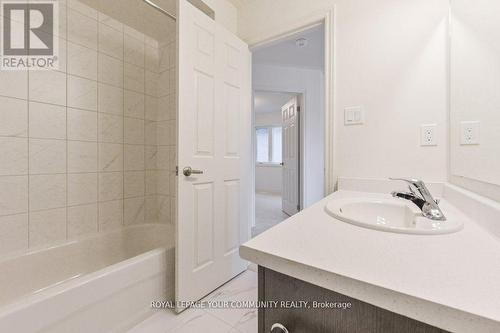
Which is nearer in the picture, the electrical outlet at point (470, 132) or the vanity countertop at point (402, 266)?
the vanity countertop at point (402, 266)

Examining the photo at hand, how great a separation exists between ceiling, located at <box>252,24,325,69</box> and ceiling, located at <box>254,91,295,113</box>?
112 centimetres

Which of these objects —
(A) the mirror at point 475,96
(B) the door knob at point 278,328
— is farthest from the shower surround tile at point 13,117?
(A) the mirror at point 475,96

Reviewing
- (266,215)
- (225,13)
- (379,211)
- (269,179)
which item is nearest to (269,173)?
(269,179)

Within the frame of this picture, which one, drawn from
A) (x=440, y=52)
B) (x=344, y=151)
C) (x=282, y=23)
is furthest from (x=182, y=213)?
(x=440, y=52)

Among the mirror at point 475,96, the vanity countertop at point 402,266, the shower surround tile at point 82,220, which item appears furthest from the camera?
the shower surround tile at point 82,220


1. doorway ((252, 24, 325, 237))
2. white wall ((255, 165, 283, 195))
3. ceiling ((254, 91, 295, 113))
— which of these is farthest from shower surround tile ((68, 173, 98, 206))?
white wall ((255, 165, 283, 195))

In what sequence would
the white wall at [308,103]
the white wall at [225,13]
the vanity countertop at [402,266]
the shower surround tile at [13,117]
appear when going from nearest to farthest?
1. the vanity countertop at [402,266]
2. the shower surround tile at [13,117]
3. the white wall at [225,13]
4. the white wall at [308,103]

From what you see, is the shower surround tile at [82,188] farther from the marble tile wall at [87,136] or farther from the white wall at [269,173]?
the white wall at [269,173]

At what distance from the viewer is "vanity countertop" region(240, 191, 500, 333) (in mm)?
320

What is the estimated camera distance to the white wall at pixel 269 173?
6258 millimetres

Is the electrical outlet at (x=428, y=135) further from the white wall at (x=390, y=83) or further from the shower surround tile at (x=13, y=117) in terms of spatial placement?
the shower surround tile at (x=13, y=117)

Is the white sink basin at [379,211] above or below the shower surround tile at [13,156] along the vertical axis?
below

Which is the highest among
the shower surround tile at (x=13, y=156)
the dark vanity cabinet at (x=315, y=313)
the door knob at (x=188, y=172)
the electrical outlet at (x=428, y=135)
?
the electrical outlet at (x=428, y=135)

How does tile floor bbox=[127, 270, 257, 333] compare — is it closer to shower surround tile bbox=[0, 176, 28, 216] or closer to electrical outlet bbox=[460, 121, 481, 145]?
shower surround tile bbox=[0, 176, 28, 216]
